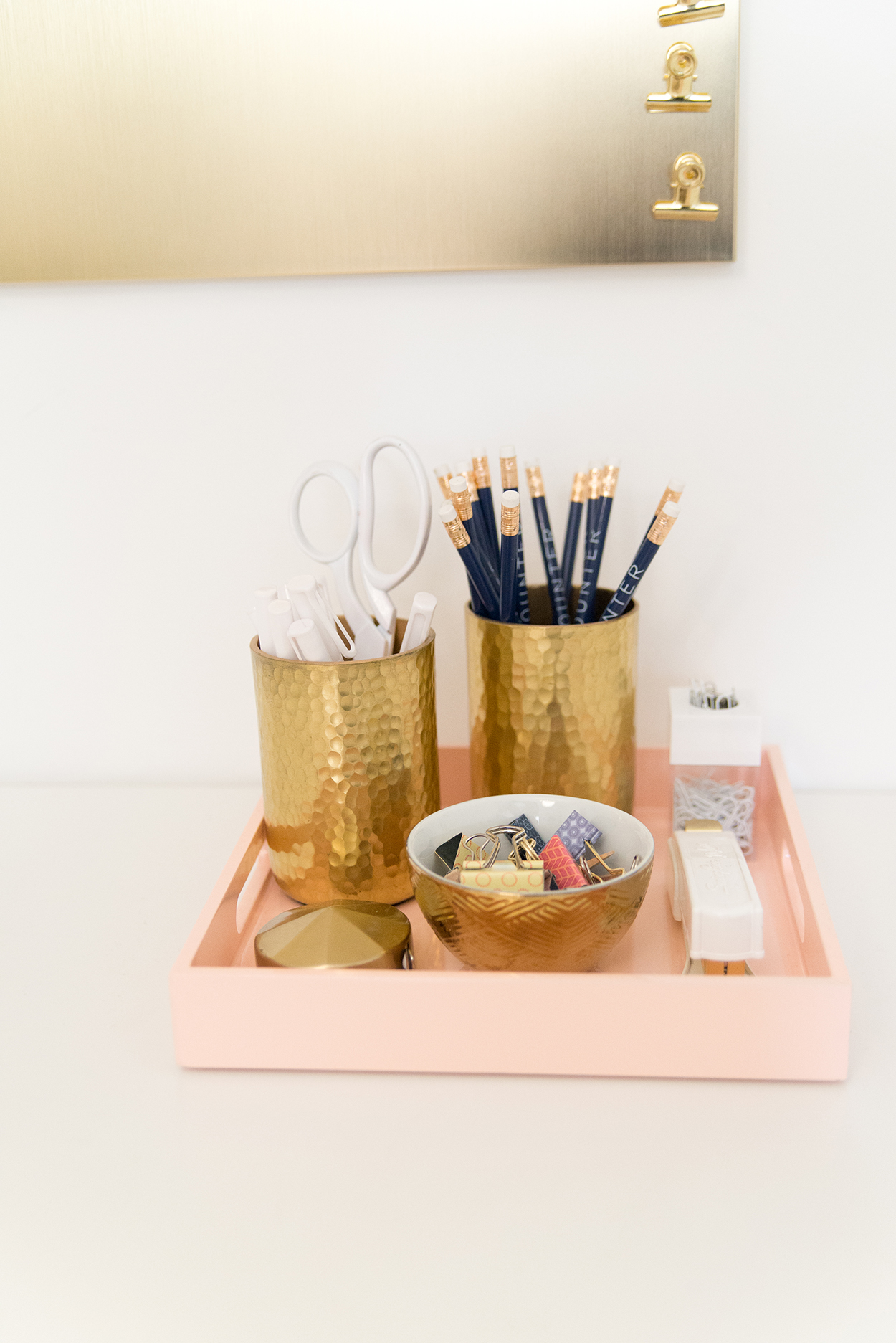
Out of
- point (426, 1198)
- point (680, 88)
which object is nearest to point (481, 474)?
point (680, 88)

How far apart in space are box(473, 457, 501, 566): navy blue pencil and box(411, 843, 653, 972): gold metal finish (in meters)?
0.22

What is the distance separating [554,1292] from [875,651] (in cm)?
51

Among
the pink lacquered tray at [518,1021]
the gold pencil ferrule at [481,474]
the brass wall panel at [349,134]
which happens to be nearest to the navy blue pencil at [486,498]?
the gold pencil ferrule at [481,474]

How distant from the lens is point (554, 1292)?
1.19 feet

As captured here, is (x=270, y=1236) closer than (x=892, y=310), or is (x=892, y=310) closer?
(x=270, y=1236)

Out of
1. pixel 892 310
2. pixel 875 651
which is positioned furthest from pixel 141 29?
pixel 875 651

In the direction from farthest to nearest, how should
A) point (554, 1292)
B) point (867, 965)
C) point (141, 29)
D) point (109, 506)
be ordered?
point (109, 506) < point (141, 29) < point (867, 965) < point (554, 1292)

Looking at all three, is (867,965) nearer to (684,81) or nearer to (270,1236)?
(270,1236)

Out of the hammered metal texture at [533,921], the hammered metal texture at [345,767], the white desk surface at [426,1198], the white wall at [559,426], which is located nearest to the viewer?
the white desk surface at [426,1198]

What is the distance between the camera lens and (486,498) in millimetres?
634

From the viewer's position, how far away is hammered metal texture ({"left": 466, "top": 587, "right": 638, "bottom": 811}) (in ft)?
1.97

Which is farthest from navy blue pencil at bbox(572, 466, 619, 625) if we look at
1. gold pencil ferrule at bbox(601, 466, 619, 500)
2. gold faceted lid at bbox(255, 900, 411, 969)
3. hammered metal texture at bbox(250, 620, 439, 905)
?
gold faceted lid at bbox(255, 900, 411, 969)

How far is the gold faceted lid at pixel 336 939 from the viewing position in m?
0.49

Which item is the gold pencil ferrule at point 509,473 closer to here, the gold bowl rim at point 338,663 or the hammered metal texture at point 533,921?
the gold bowl rim at point 338,663
